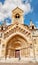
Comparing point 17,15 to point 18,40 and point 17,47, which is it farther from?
point 17,47

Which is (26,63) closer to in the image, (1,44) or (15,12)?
A: (1,44)

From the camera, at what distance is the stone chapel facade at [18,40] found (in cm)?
3012

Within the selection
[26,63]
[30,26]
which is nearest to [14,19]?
[30,26]

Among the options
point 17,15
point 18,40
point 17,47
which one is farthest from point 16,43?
point 17,15

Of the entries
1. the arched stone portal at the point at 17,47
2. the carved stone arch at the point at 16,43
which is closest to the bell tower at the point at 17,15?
the carved stone arch at the point at 16,43

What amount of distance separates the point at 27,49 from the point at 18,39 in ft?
9.96

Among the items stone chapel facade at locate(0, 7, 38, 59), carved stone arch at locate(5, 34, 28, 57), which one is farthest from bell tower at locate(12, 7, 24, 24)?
carved stone arch at locate(5, 34, 28, 57)

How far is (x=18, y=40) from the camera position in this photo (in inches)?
1259

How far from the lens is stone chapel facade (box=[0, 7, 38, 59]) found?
30125 mm

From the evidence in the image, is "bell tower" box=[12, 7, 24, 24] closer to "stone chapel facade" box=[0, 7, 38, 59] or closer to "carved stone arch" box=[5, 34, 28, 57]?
"stone chapel facade" box=[0, 7, 38, 59]

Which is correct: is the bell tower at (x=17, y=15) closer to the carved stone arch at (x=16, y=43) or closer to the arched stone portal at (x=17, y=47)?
the carved stone arch at (x=16, y=43)

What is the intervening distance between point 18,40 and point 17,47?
6.32 feet

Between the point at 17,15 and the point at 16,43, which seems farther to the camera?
the point at 17,15

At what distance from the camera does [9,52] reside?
103ft
